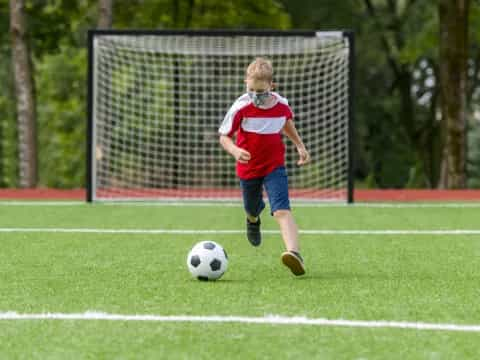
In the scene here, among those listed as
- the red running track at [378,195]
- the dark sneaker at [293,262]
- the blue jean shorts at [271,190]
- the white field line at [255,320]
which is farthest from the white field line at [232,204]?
the white field line at [255,320]

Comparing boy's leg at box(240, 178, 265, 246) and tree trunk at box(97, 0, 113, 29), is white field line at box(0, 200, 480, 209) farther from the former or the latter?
tree trunk at box(97, 0, 113, 29)

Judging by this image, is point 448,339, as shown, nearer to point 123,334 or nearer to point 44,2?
point 123,334

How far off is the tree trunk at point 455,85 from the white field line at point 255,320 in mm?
18142

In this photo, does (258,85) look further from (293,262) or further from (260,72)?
(293,262)

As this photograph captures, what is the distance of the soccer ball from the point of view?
22.3ft

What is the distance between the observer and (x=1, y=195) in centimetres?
1681

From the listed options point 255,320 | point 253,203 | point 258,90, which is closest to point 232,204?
point 253,203

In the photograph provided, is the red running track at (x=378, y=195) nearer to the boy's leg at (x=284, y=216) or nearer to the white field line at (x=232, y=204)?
the white field line at (x=232, y=204)

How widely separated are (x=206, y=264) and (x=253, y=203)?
1502mm

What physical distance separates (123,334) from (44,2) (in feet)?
69.8

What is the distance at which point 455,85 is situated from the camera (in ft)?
76.1

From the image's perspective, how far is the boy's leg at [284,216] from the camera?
23.1 ft

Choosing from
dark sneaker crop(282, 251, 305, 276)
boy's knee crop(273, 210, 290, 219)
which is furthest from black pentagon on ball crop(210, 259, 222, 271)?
boy's knee crop(273, 210, 290, 219)

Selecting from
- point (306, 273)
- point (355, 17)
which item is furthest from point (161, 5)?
point (306, 273)
